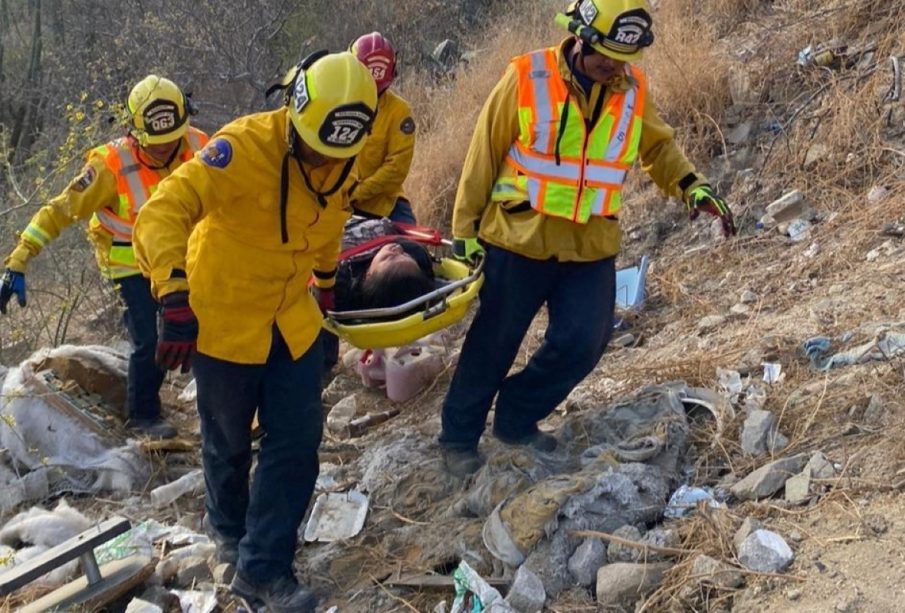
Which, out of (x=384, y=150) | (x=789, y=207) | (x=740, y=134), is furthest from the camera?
(x=740, y=134)

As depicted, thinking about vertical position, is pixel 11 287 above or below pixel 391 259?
above

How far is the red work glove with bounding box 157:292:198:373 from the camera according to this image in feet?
8.97

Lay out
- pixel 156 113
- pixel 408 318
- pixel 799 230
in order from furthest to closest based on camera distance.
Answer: pixel 799 230, pixel 156 113, pixel 408 318

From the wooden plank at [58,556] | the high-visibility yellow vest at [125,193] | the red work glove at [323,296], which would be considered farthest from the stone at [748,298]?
the wooden plank at [58,556]

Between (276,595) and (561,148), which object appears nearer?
→ (276,595)

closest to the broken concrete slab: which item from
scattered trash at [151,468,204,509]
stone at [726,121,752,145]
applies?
scattered trash at [151,468,204,509]

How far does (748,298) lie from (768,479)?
2.02 metres

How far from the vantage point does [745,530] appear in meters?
2.95

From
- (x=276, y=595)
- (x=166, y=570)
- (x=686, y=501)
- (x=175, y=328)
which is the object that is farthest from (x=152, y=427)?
(x=686, y=501)

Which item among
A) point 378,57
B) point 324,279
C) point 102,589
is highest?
point 378,57

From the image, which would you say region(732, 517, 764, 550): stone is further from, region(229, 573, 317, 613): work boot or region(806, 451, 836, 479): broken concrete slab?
region(229, 573, 317, 613): work boot

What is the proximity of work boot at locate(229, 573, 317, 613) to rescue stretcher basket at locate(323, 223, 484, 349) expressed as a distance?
0.84 m

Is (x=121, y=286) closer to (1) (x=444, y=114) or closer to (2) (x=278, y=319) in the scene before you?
(2) (x=278, y=319)

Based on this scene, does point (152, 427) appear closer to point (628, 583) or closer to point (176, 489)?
point (176, 489)
